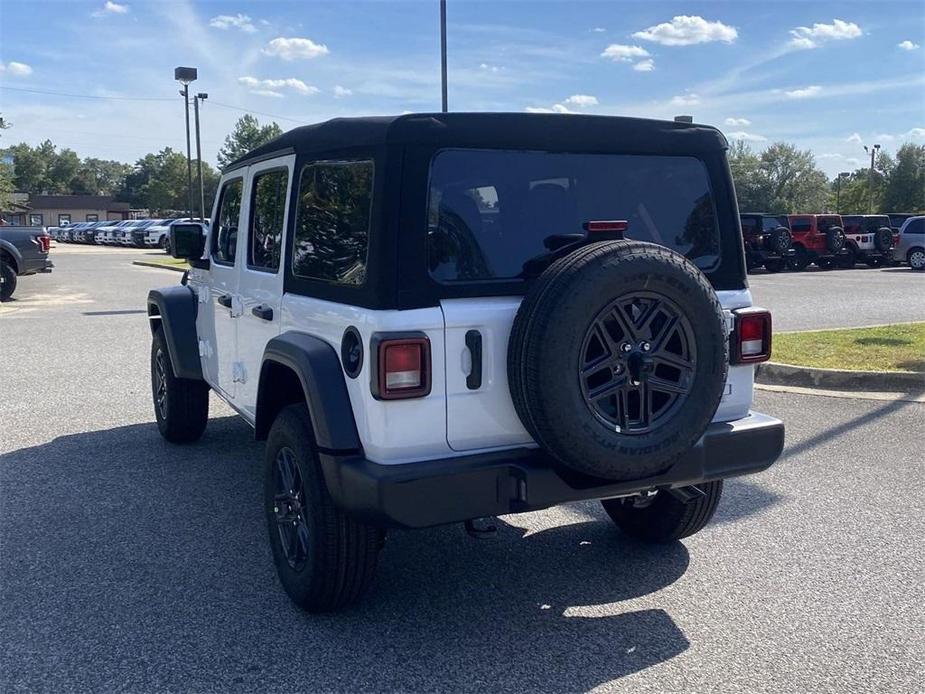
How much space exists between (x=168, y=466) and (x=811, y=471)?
4299mm

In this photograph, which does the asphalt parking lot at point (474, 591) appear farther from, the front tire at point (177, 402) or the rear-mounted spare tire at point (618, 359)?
the rear-mounted spare tire at point (618, 359)

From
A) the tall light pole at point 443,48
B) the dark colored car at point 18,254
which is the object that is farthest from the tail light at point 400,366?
the dark colored car at point 18,254

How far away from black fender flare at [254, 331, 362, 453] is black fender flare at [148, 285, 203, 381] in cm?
248

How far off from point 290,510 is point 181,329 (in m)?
2.57

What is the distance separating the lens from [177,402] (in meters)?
6.51

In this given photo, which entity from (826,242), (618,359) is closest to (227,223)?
(618,359)

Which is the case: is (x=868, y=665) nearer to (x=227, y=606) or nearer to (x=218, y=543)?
(x=227, y=606)

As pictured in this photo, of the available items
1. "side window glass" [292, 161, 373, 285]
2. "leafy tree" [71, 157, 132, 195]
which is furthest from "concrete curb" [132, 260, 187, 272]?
"leafy tree" [71, 157, 132, 195]

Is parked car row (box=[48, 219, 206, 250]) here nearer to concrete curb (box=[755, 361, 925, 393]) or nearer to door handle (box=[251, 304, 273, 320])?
concrete curb (box=[755, 361, 925, 393])

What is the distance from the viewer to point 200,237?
19.3 feet

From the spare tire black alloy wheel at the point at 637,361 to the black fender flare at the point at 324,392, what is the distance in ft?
3.02

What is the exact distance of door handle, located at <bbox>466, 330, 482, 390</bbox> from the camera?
3.44m

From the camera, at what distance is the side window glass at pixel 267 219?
443cm

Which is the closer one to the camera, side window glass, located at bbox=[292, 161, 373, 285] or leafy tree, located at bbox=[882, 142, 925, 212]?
side window glass, located at bbox=[292, 161, 373, 285]
